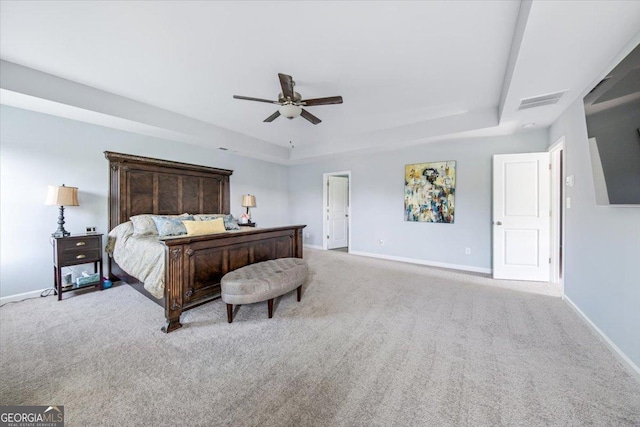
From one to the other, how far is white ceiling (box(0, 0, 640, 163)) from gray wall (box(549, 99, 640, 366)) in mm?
701

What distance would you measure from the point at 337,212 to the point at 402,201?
2010 mm

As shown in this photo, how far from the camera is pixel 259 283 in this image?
2357 mm

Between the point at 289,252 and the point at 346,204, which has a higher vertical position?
the point at 346,204

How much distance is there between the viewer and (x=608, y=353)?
1.93 meters

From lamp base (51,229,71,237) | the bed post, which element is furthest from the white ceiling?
the bed post

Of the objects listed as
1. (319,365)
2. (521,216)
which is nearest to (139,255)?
(319,365)

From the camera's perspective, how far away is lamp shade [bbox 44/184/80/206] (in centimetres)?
296

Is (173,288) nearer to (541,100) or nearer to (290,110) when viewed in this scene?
(290,110)

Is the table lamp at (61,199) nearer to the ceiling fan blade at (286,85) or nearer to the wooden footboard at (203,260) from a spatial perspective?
the wooden footboard at (203,260)

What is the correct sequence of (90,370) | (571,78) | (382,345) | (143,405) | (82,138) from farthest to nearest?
(82,138) < (571,78) < (382,345) < (90,370) < (143,405)

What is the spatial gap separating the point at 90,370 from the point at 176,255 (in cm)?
97

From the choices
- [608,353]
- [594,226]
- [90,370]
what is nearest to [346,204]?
[594,226]

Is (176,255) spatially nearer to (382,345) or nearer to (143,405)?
(143,405)

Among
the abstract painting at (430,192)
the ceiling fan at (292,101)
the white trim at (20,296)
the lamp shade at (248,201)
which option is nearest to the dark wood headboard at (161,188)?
the lamp shade at (248,201)
